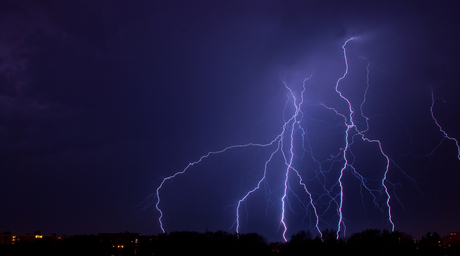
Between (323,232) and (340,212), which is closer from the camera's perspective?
(340,212)

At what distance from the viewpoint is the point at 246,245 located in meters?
31.5

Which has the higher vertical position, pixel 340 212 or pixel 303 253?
pixel 340 212

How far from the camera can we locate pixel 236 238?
35250 mm

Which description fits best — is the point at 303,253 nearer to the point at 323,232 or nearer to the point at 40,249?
the point at 323,232

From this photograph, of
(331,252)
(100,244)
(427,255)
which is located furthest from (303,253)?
(100,244)

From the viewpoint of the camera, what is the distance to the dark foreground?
2095 cm

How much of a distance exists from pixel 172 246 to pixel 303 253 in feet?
62.1

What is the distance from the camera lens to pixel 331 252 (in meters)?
21.5

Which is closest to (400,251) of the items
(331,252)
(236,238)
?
(331,252)

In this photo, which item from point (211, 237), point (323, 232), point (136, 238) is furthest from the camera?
point (136, 238)

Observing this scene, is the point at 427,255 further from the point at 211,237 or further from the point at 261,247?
the point at 211,237

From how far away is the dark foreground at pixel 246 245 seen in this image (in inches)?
825

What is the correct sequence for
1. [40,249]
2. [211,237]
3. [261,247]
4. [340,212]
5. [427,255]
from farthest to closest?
[211,237], [261,247], [40,249], [340,212], [427,255]

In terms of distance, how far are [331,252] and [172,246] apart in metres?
19.0
